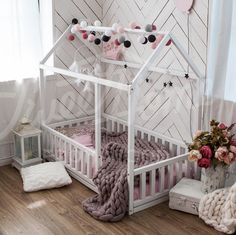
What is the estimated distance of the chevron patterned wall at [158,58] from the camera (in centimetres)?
310

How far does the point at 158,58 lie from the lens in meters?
3.39

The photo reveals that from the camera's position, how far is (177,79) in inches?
128

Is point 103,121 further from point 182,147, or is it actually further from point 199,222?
point 199,222

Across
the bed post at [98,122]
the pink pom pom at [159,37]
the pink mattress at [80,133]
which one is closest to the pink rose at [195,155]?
the bed post at [98,122]

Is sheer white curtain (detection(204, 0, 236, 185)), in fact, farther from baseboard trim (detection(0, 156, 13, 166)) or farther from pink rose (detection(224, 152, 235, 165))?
baseboard trim (detection(0, 156, 13, 166))

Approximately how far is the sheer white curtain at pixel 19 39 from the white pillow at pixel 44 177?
829 mm

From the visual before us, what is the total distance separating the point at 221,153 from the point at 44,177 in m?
1.39

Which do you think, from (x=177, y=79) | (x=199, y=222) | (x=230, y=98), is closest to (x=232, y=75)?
(x=230, y=98)

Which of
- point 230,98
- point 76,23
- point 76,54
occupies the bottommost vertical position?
point 230,98

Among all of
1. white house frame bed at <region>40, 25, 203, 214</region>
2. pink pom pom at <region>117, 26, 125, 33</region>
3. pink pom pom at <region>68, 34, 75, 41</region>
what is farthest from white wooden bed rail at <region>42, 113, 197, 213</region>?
pink pom pom at <region>117, 26, 125, 33</region>

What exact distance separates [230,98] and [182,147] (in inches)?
22.6

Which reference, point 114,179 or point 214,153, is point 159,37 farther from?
point 114,179

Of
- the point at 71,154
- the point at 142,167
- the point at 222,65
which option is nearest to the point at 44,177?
the point at 71,154

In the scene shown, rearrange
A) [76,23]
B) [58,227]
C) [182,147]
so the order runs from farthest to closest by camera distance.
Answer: [76,23] → [182,147] → [58,227]
